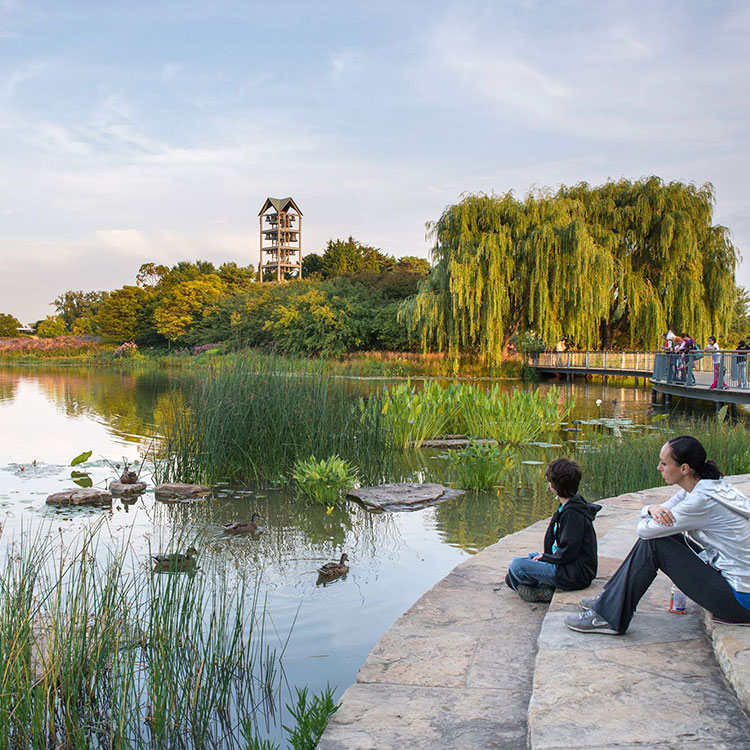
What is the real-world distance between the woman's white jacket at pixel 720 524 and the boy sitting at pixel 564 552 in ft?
2.26

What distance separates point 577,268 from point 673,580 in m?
22.8

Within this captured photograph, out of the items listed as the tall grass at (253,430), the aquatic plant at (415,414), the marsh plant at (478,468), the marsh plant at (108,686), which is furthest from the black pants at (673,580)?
the aquatic plant at (415,414)

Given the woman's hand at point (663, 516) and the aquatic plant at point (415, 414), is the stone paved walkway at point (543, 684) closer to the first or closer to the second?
the woman's hand at point (663, 516)

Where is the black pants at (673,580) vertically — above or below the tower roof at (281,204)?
below

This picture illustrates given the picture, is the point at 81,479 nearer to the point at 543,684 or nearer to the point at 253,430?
the point at 253,430

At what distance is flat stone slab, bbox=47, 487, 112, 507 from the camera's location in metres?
6.85

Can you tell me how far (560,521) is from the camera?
3.65 metres

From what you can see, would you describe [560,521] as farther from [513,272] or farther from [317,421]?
[513,272]

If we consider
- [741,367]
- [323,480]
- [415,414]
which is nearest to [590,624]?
[323,480]

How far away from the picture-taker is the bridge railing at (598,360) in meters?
25.3

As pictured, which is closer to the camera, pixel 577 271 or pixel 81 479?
pixel 81 479

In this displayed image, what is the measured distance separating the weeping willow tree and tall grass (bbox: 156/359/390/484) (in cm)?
1692

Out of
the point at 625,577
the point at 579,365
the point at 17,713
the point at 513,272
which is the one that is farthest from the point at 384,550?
the point at 579,365

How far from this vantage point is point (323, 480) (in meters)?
6.91
